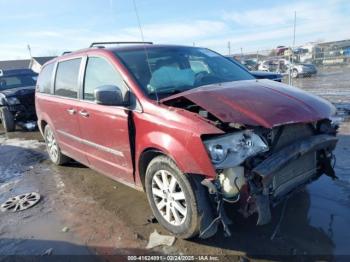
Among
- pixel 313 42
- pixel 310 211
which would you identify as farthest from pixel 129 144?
pixel 313 42

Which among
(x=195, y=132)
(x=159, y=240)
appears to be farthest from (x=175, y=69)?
(x=159, y=240)

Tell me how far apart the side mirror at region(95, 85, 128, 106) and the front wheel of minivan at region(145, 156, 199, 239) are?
0.75m

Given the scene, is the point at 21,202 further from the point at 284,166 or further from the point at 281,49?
the point at 281,49

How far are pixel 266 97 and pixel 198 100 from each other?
67 cm

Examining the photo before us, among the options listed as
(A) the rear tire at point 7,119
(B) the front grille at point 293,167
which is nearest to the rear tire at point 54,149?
(B) the front grille at point 293,167

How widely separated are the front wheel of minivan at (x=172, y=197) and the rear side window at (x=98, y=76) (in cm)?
100

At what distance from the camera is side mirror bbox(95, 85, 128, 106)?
3547 millimetres

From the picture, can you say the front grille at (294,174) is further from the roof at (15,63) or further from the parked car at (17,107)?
the roof at (15,63)

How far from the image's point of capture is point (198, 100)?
3.17m

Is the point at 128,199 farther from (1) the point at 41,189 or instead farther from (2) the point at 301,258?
(2) the point at 301,258

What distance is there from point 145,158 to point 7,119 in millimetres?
8342

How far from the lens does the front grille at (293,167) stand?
314 cm

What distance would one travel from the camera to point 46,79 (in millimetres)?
6121

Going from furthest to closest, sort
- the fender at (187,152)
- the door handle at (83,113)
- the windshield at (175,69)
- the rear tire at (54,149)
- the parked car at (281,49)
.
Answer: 1. the parked car at (281,49)
2. the rear tire at (54,149)
3. the door handle at (83,113)
4. the windshield at (175,69)
5. the fender at (187,152)
